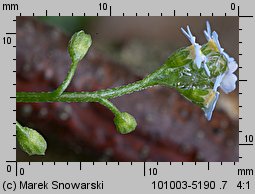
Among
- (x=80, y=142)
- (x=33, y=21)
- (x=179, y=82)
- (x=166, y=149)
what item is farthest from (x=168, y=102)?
(x=179, y=82)

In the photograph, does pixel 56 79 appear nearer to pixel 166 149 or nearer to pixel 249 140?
pixel 166 149

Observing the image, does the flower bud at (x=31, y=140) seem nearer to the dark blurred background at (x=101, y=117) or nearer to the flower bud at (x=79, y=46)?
the flower bud at (x=79, y=46)

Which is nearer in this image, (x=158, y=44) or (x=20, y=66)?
(x=20, y=66)

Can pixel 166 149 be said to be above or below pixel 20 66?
below

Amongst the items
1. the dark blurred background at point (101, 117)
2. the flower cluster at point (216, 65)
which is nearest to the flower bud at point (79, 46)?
the flower cluster at point (216, 65)

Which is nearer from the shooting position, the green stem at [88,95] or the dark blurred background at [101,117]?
the green stem at [88,95]

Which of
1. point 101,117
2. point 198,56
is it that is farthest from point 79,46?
point 101,117

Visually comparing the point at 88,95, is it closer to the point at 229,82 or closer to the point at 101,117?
the point at 229,82

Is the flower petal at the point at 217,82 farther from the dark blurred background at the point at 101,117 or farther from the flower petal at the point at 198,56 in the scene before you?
the dark blurred background at the point at 101,117

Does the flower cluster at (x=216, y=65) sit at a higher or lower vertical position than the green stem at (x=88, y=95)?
higher

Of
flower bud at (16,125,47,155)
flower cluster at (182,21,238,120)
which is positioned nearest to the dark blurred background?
flower bud at (16,125,47,155)

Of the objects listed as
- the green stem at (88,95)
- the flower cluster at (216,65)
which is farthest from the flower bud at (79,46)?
the flower cluster at (216,65)
